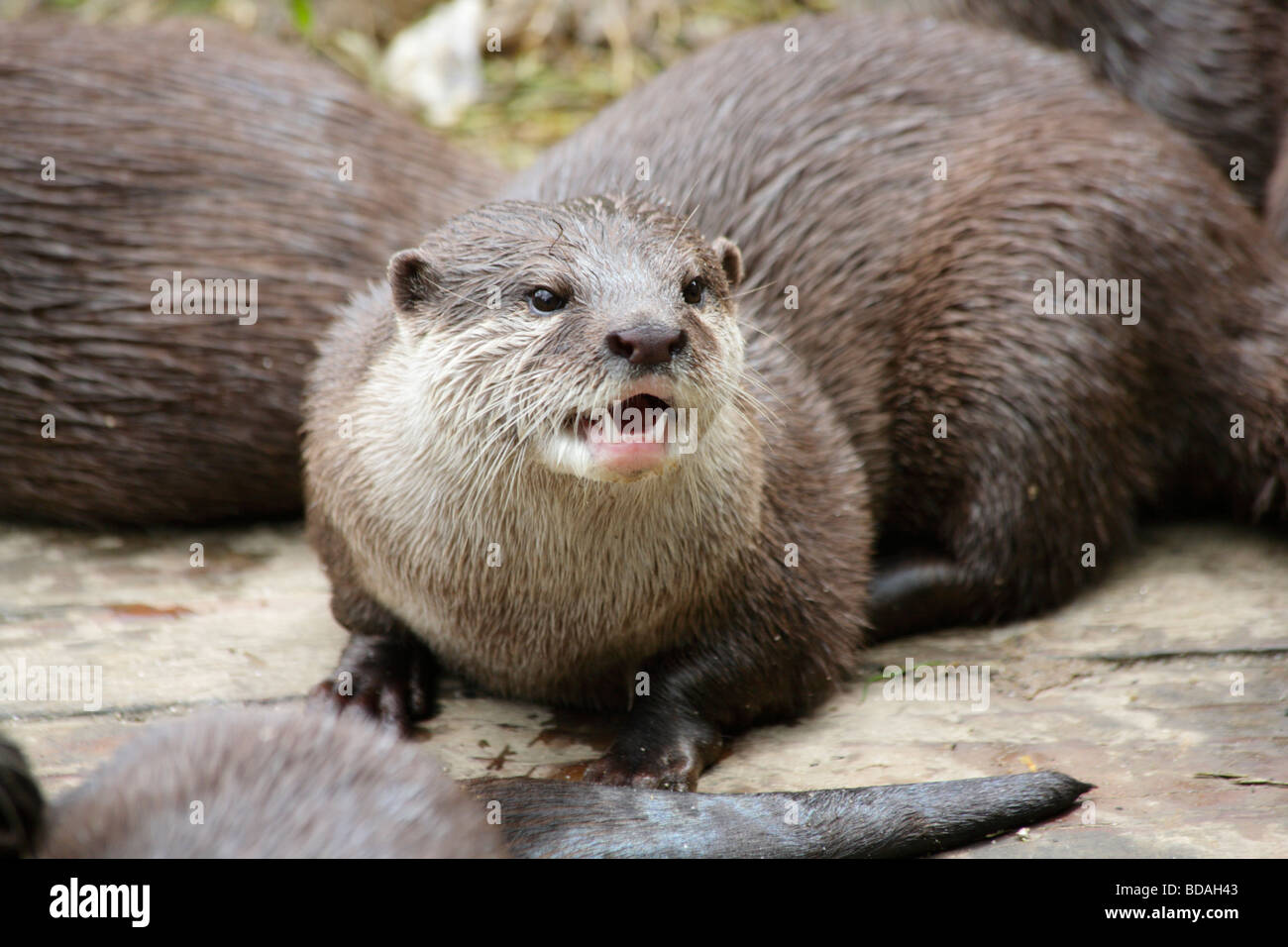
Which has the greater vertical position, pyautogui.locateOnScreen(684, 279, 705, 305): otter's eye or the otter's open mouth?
pyautogui.locateOnScreen(684, 279, 705, 305): otter's eye

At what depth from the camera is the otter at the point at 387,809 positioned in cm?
187

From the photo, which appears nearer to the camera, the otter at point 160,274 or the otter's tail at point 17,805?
the otter's tail at point 17,805

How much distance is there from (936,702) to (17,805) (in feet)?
5.46

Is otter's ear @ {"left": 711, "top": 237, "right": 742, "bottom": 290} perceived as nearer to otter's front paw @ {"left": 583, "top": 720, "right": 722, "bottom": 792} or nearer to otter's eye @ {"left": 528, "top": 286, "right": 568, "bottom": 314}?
otter's eye @ {"left": 528, "top": 286, "right": 568, "bottom": 314}

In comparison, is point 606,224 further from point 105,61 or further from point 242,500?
point 105,61

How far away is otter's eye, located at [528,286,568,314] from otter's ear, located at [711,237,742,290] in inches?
15.3

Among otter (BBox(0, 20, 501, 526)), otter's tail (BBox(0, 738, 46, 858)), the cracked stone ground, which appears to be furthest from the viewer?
otter (BBox(0, 20, 501, 526))

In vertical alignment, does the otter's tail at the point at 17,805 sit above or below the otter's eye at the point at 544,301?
below

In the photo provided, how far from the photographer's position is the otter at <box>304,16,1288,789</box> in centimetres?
253

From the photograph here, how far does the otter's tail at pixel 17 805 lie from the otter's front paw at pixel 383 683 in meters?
0.88

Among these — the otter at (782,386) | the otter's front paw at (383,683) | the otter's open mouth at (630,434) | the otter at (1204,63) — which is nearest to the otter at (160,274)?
the otter at (782,386)

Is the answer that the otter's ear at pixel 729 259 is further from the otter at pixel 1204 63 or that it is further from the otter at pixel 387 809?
the otter at pixel 1204 63

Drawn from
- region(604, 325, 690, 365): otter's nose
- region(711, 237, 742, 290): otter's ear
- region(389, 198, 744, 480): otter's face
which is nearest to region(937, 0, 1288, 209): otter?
region(711, 237, 742, 290): otter's ear

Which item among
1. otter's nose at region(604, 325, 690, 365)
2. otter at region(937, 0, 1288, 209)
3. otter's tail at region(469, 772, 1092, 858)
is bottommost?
otter's tail at region(469, 772, 1092, 858)
